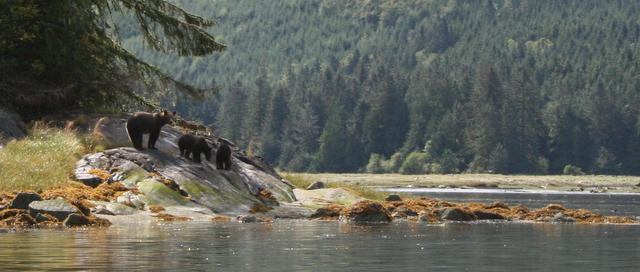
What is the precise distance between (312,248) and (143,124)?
36.0 feet

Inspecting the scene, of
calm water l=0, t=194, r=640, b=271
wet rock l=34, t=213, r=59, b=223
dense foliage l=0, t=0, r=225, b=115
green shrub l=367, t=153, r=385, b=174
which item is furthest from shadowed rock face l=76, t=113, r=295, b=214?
green shrub l=367, t=153, r=385, b=174

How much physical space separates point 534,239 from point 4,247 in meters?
10.4

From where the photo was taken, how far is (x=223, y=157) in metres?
28.6

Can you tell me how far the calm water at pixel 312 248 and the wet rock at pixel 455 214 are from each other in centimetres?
358

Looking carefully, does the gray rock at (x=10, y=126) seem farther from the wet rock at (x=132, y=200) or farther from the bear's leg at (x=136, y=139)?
the wet rock at (x=132, y=200)

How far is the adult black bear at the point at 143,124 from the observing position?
86.7 ft

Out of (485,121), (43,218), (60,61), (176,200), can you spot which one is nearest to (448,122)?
(485,121)

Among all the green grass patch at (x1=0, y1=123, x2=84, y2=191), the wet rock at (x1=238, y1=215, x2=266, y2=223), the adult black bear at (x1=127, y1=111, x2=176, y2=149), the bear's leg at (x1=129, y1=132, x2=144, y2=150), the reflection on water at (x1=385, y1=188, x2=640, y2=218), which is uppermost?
the adult black bear at (x1=127, y1=111, x2=176, y2=149)

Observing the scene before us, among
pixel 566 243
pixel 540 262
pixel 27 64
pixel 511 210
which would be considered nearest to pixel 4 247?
pixel 540 262

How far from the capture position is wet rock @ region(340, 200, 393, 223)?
25.2 meters

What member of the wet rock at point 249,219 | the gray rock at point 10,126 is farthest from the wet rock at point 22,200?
the gray rock at point 10,126

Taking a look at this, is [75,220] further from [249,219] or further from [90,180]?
[249,219]

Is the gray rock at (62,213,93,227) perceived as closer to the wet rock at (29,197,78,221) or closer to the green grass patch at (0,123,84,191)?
the wet rock at (29,197,78,221)

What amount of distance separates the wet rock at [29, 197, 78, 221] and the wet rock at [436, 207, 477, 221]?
33.6 ft
